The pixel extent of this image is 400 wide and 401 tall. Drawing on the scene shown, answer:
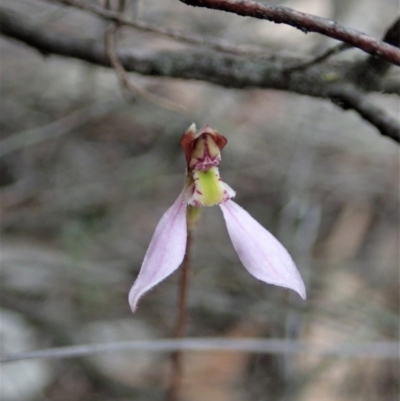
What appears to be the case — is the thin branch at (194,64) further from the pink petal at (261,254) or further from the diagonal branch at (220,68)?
the pink petal at (261,254)

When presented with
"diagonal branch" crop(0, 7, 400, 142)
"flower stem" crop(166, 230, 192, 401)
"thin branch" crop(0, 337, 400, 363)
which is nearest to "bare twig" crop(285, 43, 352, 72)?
"diagonal branch" crop(0, 7, 400, 142)

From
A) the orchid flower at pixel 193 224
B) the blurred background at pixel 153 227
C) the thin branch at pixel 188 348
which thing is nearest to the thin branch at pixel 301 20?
the orchid flower at pixel 193 224

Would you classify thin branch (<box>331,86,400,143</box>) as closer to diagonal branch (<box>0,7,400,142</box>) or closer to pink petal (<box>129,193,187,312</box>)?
diagonal branch (<box>0,7,400,142</box>)

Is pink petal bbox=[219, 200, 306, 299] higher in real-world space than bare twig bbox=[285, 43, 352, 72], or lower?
lower

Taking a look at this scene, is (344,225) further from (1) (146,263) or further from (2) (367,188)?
(1) (146,263)

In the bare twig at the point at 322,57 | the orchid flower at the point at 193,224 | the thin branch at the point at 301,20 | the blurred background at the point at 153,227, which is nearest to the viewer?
the thin branch at the point at 301,20

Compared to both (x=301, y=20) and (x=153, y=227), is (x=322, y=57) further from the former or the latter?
(x=153, y=227)

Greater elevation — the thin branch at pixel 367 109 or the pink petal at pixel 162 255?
the thin branch at pixel 367 109

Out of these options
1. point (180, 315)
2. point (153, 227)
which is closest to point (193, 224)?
point (180, 315)
